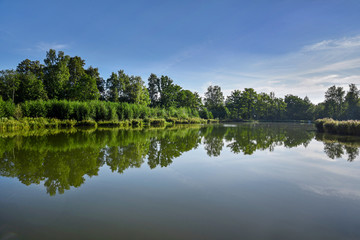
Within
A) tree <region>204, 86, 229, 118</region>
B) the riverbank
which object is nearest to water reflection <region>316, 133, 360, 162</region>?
the riverbank

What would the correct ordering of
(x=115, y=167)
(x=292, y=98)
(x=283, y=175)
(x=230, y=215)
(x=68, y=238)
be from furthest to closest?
(x=292, y=98), (x=115, y=167), (x=283, y=175), (x=230, y=215), (x=68, y=238)

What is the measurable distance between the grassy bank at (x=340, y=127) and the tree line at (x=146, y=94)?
93.3ft

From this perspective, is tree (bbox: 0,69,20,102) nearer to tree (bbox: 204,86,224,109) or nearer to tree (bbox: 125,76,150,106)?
tree (bbox: 125,76,150,106)

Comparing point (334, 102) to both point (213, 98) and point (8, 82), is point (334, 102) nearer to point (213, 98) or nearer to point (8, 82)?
point (213, 98)

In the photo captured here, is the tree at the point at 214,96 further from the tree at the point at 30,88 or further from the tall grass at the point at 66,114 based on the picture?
the tree at the point at 30,88

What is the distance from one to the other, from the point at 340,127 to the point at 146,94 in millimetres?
33153

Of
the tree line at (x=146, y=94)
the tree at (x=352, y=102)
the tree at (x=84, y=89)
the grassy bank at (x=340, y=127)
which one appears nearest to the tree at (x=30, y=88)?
the tree line at (x=146, y=94)

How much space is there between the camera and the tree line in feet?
90.6

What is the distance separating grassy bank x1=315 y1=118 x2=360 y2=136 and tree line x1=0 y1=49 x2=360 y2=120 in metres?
Answer: 28.4

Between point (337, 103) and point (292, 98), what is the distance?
14765 mm

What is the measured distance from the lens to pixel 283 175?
16.0 ft

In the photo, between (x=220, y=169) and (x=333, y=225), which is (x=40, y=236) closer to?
(x=333, y=225)

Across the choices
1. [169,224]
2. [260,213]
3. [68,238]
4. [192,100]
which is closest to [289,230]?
[260,213]

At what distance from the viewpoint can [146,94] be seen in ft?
139
